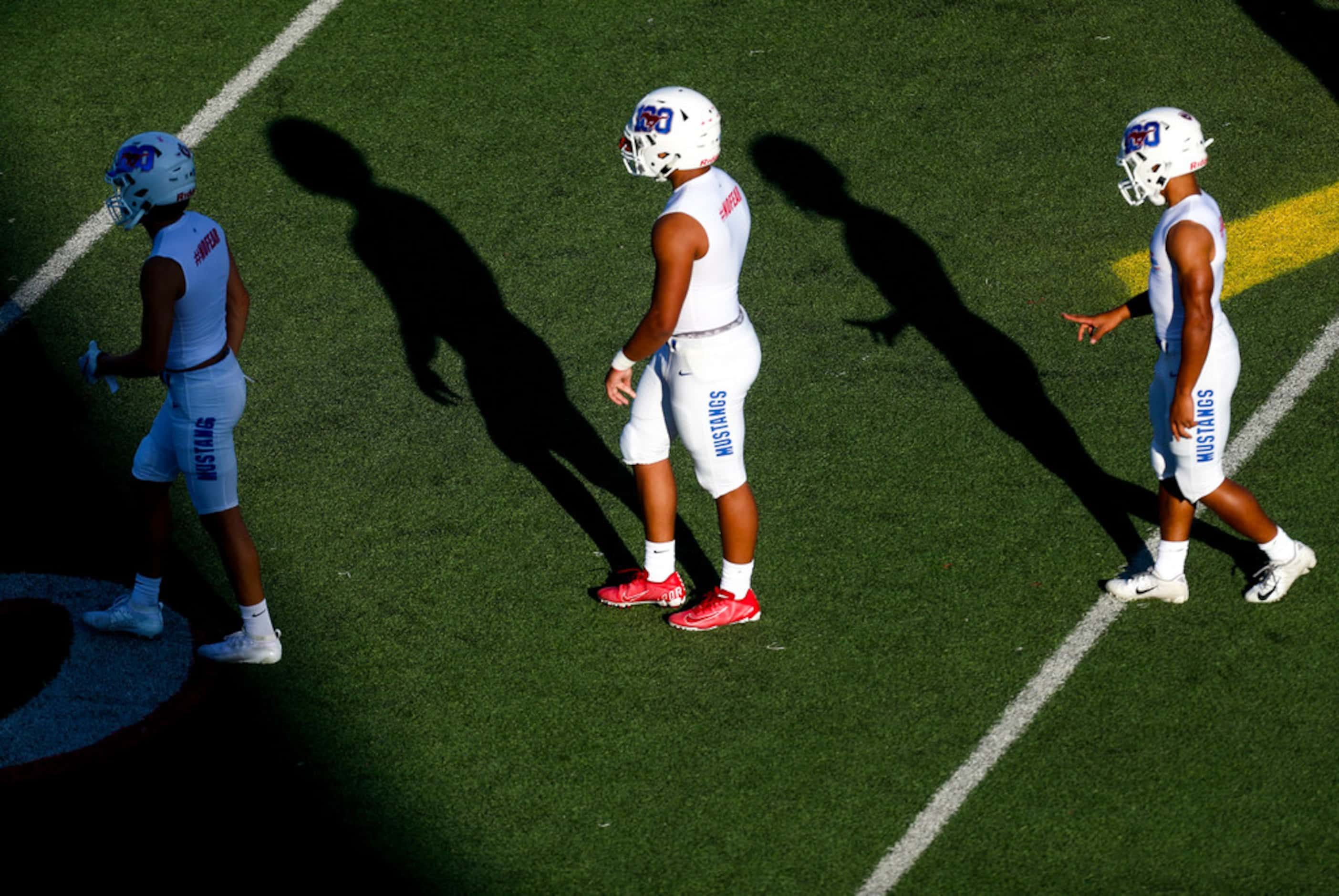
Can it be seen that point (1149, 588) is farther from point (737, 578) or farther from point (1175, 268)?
point (737, 578)

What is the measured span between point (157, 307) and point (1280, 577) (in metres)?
4.87

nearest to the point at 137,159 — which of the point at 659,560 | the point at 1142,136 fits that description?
the point at 659,560

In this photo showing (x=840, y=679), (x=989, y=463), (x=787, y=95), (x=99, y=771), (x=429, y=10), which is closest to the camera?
(x=99, y=771)

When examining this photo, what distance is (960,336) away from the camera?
8.13 meters

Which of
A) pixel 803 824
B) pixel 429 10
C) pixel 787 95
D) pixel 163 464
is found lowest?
pixel 803 824

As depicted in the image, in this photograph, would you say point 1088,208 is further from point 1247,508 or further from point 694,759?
point 694,759

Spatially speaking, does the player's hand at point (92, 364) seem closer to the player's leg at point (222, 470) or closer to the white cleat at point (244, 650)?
the player's leg at point (222, 470)

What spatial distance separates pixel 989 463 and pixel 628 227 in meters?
2.84

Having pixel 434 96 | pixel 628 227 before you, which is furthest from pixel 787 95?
pixel 434 96

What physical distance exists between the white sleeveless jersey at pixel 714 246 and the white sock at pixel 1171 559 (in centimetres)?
220

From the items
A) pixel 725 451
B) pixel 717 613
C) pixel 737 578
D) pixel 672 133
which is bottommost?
pixel 717 613

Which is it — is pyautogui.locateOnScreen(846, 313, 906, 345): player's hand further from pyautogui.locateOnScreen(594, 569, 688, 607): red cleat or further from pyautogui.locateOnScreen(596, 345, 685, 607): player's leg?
pyautogui.locateOnScreen(594, 569, 688, 607): red cleat

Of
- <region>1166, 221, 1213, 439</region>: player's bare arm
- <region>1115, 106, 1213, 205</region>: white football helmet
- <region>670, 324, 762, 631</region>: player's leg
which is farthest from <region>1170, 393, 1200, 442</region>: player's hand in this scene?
<region>670, 324, 762, 631</region>: player's leg

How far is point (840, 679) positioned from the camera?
630cm
